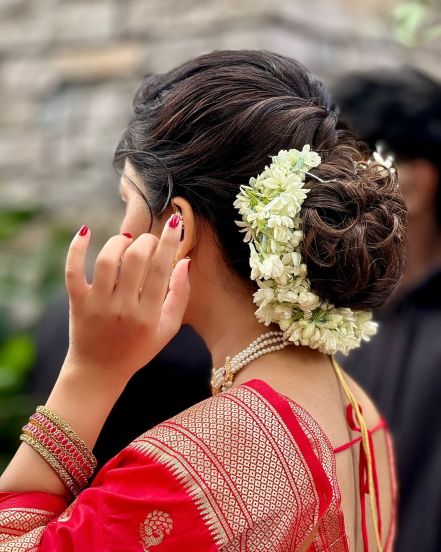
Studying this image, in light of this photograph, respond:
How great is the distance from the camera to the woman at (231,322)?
1.54 m

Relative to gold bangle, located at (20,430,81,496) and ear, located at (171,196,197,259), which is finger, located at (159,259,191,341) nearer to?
ear, located at (171,196,197,259)

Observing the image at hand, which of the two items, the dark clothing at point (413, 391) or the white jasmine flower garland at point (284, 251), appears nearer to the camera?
the white jasmine flower garland at point (284, 251)

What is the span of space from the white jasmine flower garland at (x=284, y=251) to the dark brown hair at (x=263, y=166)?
0.02m

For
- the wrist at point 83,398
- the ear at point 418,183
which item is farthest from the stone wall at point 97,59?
the wrist at point 83,398

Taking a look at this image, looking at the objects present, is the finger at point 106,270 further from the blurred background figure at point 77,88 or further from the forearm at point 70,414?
the blurred background figure at point 77,88

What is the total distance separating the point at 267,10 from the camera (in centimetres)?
449

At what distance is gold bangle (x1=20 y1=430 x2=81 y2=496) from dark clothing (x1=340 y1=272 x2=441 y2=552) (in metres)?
2.11

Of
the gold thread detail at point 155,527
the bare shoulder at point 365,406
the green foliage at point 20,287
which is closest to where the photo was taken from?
the gold thread detail at point 155,527

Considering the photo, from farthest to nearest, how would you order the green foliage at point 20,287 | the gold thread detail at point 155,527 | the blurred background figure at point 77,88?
1. the blurred background figure at point 77,88
2. the green foliage at point 20,287
3. the gold thread detail at point 155,527

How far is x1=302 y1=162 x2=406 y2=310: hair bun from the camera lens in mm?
1679

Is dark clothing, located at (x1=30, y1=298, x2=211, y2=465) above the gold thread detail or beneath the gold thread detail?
beneath

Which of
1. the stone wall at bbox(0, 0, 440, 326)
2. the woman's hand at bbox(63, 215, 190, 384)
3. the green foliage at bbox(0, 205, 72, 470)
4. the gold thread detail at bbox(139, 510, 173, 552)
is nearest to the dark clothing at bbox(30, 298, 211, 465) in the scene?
the woman's hand at bbox(63, 215, 190, 384)

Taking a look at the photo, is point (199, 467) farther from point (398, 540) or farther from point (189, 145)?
point (398, 540)

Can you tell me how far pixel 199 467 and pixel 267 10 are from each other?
133 inches
